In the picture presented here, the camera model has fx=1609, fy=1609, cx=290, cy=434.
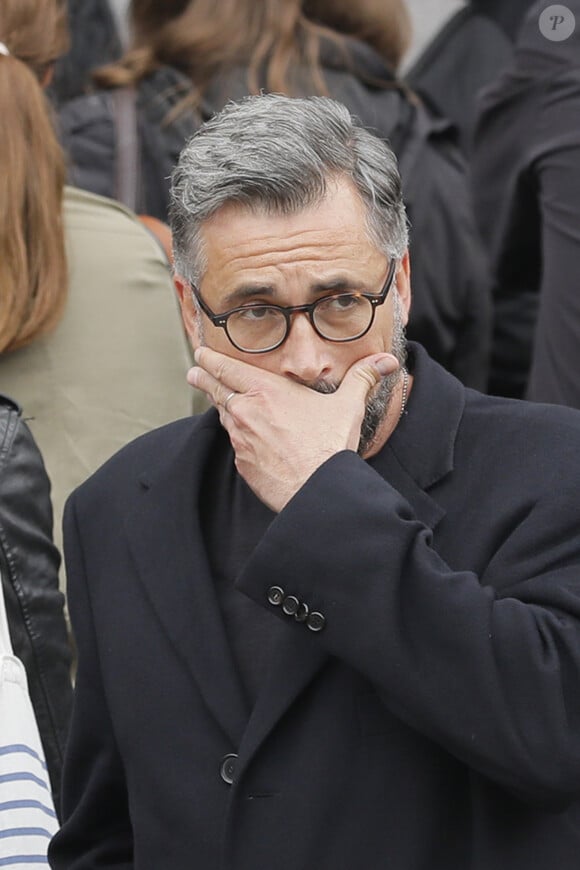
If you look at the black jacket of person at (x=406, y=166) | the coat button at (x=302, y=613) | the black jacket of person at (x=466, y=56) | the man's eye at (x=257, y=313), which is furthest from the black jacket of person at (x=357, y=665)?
the black jacket of person at (x=466, y=56)

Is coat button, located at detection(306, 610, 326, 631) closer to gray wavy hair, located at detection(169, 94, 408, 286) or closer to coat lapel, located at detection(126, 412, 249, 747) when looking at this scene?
coat lapel, located at detection(126, 412, 249, 747)

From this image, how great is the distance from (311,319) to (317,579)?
1.41ft

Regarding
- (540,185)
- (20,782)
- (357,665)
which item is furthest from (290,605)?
(540,185)

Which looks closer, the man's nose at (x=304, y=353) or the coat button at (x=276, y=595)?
the coat button at (x=276, y=595)

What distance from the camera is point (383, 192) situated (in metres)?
2.45

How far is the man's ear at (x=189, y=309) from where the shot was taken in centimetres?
256

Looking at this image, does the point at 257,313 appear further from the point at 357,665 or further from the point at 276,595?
the point at 357,665

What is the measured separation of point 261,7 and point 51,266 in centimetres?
121

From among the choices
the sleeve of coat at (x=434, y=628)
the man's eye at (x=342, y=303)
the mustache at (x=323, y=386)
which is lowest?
the sleeve of coat at (x=434, y=628)

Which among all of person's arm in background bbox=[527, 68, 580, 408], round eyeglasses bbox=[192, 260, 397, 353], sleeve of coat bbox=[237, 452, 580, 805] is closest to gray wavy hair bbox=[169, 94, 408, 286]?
round eyeglasses bbox=[192, 260, 397, 353]

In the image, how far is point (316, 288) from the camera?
7.72 ft

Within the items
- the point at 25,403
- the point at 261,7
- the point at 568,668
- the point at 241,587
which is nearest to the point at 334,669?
the point at 241,587

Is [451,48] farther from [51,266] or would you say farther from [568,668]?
[568,668]

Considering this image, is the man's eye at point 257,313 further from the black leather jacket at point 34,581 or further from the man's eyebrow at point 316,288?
the black leather jacket at point 34,581
